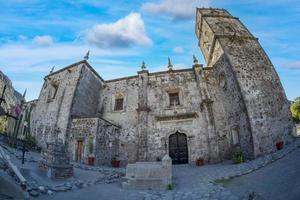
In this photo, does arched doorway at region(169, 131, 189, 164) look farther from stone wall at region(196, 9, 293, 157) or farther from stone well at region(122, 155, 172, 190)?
stone well at region(122, 155, 172, 190)

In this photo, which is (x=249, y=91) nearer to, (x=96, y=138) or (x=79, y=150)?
(x=96, y=138)

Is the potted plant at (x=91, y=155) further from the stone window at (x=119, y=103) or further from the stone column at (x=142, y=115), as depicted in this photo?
the stone window at (x=119, y=103)

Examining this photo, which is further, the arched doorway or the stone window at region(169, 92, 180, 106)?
the stone window at region(169, 92, 180, 106)

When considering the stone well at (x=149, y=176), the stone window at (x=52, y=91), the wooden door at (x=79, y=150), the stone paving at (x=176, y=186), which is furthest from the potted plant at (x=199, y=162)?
the stone window at (x=52, y=91)

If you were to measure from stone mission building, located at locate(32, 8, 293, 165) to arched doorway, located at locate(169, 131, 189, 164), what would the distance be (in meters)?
0.08

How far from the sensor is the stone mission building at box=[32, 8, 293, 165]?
13.6 m

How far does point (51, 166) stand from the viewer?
887 cm

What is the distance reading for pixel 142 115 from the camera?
1703 cm

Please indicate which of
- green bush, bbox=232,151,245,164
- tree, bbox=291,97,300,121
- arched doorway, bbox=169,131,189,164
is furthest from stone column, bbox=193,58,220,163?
tree, bbox=291,97,300,121

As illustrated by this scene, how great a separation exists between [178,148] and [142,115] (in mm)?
3907

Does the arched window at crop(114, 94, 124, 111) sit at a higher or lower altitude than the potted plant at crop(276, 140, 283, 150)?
higher

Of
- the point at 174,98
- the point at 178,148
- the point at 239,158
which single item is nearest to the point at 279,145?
the point at 239,158

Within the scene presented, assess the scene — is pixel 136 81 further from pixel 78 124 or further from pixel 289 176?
pixel 289 176

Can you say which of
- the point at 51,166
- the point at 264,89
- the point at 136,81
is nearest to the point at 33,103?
the point at 136,81
